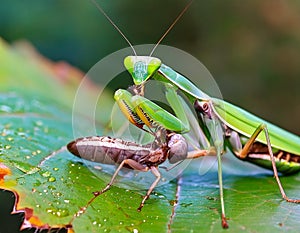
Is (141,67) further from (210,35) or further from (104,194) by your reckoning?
(210,35)

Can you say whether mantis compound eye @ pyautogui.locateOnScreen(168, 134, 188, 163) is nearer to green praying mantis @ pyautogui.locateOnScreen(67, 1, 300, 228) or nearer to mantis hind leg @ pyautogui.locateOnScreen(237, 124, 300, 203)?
green praying mantis @ pyautogui.locateOnScreen(67, 1, 300, 228)

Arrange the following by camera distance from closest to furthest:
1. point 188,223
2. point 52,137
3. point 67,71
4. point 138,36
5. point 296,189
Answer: point 188,223 < point 296,189 < point 52,137 < point 67,71 < point 138,36

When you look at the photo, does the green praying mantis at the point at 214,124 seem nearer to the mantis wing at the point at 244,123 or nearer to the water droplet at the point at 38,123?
the mantis wing at the point at 244,123

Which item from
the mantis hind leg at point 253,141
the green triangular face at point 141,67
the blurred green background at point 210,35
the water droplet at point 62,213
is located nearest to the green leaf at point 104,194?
the water droplet at point 62,213

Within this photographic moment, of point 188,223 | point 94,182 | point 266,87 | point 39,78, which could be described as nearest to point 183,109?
point 94,182

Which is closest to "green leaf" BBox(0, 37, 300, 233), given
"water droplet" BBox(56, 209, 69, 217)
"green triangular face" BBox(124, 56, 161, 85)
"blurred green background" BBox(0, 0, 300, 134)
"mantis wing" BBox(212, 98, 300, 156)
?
"water droplet" BBox(56, 209, 69, 217)

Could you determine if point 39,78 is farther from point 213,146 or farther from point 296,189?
point 296,189
